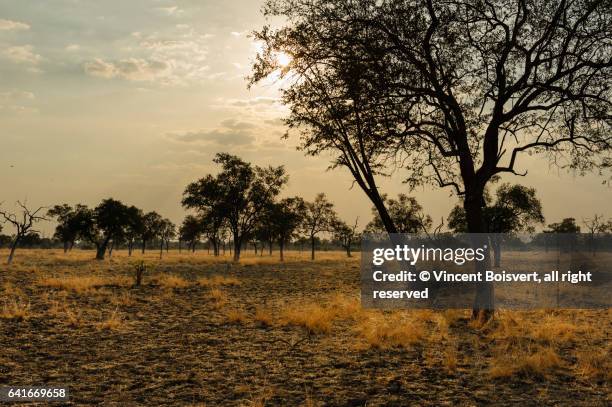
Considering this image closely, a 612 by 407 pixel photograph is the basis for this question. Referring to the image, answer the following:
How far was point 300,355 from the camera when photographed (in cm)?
1139

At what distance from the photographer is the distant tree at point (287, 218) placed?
7162cm

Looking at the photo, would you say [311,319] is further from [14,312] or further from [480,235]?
[14,312]

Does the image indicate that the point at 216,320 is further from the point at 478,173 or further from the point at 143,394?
the point at 478,173

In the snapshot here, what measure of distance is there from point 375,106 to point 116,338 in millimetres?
10218

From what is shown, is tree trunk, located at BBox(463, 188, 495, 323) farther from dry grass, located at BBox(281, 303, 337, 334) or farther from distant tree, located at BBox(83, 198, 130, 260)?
distant tree, located at BBox(83, 198, 130, 260)

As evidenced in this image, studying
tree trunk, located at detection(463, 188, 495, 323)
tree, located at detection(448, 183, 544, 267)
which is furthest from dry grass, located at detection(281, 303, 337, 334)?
tree, located at detection(448, 183, 544, 267)

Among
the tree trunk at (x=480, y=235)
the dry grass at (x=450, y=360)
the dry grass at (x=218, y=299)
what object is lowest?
the dry grass at (x=218, y=299)

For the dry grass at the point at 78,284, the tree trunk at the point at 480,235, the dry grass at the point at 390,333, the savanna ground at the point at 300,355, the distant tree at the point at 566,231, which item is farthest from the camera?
the distant tree at the point at 566,231

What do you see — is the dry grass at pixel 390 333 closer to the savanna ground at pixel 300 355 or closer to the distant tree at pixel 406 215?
the savanna ground at pixel 300 355

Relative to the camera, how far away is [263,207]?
61438 mm

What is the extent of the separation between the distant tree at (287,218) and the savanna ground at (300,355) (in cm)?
4999

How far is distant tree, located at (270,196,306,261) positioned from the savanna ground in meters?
50.0

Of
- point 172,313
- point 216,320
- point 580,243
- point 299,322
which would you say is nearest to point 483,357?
point 299,322

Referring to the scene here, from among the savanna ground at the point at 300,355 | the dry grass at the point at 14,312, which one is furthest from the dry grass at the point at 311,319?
the dry grass at the point at 14,312
